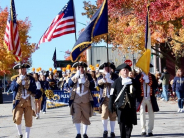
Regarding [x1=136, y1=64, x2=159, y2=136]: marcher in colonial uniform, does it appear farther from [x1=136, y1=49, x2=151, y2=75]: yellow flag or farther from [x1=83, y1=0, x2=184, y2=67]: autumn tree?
[x1=83, y1=0, x2=184, y2=67]: autumn tree

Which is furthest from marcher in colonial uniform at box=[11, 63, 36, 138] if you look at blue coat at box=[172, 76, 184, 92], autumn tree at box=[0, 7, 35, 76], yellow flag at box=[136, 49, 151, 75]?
autumn tree at box=[0, 7, 35, 76]

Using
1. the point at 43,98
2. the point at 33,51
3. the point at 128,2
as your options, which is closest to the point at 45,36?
the point at 43,98

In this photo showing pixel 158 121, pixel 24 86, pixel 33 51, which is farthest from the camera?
pixel 33 51

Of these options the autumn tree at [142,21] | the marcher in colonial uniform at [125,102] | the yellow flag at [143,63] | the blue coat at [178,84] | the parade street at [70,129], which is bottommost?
the parade street at [70,129]

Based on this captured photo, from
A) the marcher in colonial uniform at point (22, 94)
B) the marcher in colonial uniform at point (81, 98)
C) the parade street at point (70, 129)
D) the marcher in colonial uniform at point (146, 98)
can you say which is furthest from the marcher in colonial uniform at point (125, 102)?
the marcher in colonial uniform at point (22, 94)

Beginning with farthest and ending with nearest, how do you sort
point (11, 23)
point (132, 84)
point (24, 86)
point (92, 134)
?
point (11, 23)
point (92, 134)
point (24, 86)
point (132, 84)

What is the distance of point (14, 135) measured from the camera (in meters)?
12.3

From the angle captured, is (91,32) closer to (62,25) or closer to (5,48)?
(62,25)

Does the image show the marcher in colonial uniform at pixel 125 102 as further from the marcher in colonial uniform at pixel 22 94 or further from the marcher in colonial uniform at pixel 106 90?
the marcher in colonial uniform at pixel 22 94

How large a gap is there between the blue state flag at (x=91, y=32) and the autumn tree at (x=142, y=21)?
799 cm

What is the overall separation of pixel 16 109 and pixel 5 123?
4.96 meters

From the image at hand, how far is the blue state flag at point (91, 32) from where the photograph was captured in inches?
428

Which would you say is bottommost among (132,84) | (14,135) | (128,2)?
(14,135)

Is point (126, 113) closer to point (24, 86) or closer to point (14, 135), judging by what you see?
point (24, 86)
